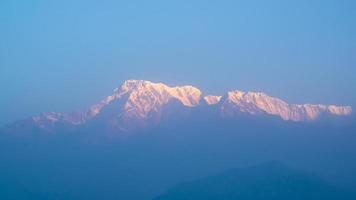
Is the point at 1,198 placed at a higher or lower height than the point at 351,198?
higher

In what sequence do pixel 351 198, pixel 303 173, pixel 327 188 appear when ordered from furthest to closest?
pixel 303 173
pixel 327 188
pixel 351 198

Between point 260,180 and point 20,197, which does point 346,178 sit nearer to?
point 260,180

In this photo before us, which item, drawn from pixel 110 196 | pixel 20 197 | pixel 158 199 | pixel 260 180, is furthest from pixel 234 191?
pixel 20 197

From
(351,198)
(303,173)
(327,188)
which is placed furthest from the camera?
(303,173)

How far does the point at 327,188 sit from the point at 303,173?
13.7 m

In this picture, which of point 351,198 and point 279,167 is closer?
point 351,198

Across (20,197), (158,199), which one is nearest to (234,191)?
(158,199)

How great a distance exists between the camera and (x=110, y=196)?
197250mm

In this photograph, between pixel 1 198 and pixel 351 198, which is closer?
pixel 351 198

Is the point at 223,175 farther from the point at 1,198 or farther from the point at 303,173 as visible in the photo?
the point at 1,198

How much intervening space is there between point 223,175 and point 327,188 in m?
30.9

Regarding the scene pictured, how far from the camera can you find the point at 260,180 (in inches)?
7308

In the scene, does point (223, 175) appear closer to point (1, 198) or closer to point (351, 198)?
point (351, 198)

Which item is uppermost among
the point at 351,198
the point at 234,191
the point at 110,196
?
the point at 110,196
